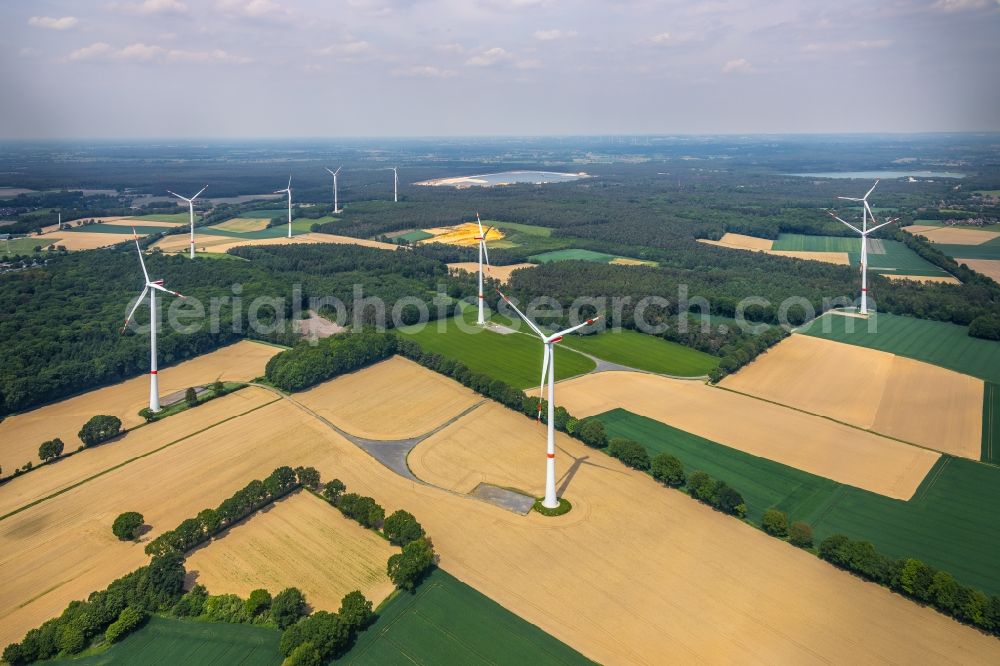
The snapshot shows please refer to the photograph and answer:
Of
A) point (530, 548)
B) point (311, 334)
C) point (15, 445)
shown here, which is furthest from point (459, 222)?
point (530, 548)

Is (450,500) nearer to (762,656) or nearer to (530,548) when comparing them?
(530,548)

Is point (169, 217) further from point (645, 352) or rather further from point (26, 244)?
point (645, 352)

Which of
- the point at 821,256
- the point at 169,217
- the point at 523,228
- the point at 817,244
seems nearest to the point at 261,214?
the point at 169,217

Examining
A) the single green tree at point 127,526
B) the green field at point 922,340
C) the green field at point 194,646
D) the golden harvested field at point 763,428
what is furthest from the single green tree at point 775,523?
the green field at point 922,340

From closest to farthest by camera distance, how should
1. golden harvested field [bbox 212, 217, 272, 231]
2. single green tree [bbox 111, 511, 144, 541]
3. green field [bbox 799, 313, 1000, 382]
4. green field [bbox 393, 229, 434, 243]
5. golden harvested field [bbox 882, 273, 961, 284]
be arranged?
single green tree [bbox 111, 511, 144, 541]
green field [bbox 799, 313, 1000, 382]
golden harvested field [bbox 882, 273, 961, 284]
green field [bbox 393, 229, 434, 243]
golden harvested field [bbox 212, 217, 272, 231]

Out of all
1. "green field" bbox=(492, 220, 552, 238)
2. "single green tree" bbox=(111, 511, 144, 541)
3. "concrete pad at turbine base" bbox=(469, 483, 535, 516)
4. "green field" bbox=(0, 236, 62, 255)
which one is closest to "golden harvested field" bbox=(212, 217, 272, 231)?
"green field" bbox=(0, 236, 62, 255)

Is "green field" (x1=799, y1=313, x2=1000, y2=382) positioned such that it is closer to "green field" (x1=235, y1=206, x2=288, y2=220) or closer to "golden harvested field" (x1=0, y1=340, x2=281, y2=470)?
"golden harvested field" (x1=0, y1=340, x2=281, y2=470)
